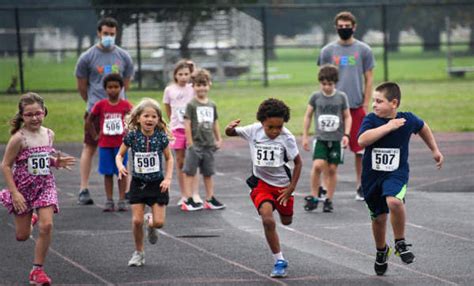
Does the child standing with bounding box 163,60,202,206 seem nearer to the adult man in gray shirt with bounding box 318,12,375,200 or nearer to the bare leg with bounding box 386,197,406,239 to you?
the adult man in gray shirt with bounding box 318,12,375,200

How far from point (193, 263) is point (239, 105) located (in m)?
18.3

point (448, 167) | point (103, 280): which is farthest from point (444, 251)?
point (448, 167)

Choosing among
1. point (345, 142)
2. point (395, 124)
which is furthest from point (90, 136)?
point (395, 124)

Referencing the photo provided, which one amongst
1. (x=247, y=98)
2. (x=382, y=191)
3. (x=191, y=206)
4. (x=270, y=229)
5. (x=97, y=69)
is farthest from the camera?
(x=247, y=98)

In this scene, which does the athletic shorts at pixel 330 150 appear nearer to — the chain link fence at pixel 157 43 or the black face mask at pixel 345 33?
the black face mask at pixel 345 33

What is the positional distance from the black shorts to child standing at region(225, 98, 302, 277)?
0.86m

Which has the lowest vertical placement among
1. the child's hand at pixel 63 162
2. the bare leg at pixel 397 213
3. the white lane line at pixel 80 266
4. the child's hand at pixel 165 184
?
the white lane line at pixel 80 266

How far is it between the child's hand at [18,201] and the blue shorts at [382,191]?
277 cm

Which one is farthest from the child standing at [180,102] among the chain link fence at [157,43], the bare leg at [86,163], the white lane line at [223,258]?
the chain link fence at [157,43]

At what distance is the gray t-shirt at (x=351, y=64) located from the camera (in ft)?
47.0

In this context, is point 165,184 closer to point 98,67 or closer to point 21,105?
point 21,105

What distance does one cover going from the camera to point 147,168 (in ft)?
34.2

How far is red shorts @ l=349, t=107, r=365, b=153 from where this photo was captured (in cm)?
1415

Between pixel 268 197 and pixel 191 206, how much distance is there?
3.99 meters
